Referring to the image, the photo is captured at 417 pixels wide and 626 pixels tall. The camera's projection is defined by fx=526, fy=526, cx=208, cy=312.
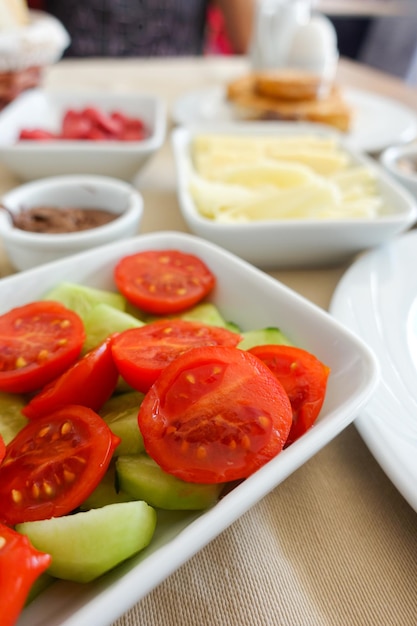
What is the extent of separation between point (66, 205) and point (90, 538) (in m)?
0.79

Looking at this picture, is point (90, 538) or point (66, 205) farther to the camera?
point (66, 205)

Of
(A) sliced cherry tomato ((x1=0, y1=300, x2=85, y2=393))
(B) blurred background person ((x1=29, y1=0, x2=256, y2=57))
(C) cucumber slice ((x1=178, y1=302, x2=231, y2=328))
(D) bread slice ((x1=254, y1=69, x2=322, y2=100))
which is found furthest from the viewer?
(B) blurred background person ((x1=29, y1=0, x2=256, y2=57))

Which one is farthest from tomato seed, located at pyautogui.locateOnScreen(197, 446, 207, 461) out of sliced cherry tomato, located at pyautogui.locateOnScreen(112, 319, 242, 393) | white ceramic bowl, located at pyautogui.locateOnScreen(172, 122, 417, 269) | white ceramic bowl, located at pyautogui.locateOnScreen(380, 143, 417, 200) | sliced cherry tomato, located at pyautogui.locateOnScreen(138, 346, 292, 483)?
white ceramic bowl, located at pyautogui.locateOnScreen(380, 143, 417, 200)

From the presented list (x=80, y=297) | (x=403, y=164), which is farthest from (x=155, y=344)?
(x=403, y=164)

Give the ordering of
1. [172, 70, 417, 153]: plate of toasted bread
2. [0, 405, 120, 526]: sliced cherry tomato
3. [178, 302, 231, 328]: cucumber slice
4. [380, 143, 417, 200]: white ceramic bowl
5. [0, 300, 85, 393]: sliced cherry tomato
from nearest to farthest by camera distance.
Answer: [0, 405, 120, 526]: sliced cherry tomato
[0, 300, 85, 393]: sliced cherry tomato
[178, 302, 231, 328]: cucumber slice
[380, 143, 417, 200]: white ceramic bowl
[172, 70, 417, 153]: plate of toasted bread

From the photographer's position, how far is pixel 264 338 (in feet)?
2.16

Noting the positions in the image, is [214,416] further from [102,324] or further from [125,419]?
[102,324]

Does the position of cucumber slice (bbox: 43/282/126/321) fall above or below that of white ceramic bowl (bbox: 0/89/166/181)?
above

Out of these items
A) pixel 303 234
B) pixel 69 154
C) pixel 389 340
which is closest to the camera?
pixel 389 340

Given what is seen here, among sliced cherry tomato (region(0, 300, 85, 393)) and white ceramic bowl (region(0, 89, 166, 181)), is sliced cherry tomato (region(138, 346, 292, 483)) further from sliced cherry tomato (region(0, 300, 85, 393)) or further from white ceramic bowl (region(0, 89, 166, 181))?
white ceramic bowl (region(0, 89, 166, 181))

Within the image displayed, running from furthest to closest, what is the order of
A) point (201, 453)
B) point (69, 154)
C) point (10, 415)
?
point (69, 154), point (10, 415), point (201, 453)

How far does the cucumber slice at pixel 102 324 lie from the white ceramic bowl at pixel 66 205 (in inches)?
9.5

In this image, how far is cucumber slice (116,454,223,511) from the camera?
1.53 feet

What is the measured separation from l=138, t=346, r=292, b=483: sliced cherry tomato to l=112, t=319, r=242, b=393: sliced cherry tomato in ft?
0.13
